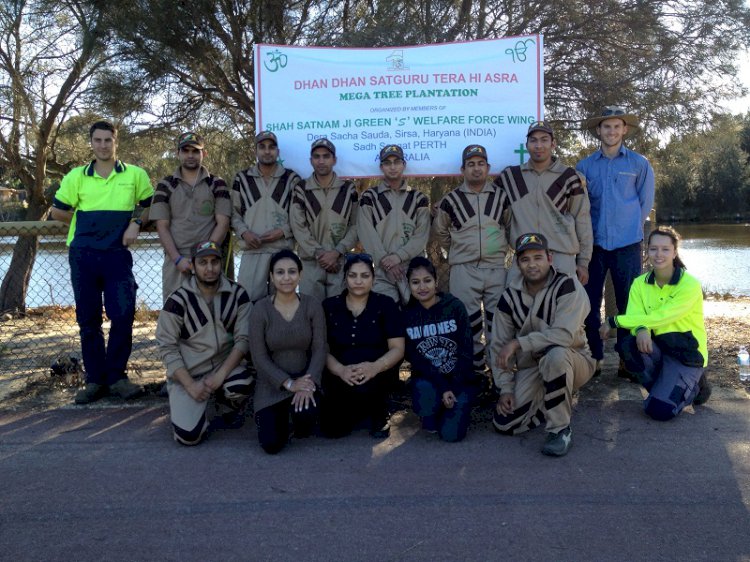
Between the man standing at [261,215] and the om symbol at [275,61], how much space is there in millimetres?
928

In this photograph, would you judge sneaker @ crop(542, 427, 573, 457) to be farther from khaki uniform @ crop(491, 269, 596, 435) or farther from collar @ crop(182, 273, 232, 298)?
collar @ crop(182, 273, 232, 298)

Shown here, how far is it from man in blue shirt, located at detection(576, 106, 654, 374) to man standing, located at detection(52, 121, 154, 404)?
370cm

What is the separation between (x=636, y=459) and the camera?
3828 mm

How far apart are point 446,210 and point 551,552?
2.84 meters

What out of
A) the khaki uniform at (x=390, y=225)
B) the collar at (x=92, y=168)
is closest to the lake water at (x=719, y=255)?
the khaki uniform at (x=390, y=225)

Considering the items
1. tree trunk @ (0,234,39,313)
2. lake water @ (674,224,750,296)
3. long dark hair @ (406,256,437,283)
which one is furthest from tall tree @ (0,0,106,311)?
lake water @ (674,224,750,296)

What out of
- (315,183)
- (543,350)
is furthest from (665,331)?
(315,183)

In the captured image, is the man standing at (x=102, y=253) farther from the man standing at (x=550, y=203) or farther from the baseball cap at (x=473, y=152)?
the man standing at (x=550, y=203)

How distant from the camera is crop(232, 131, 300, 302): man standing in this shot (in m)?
5.25

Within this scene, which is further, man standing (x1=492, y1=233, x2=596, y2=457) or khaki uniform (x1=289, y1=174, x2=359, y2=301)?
khaki uniform (x1=289, y1=174, x2=359, y2=301)

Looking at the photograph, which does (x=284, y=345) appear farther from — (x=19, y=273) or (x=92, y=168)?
(x=19, y=273)

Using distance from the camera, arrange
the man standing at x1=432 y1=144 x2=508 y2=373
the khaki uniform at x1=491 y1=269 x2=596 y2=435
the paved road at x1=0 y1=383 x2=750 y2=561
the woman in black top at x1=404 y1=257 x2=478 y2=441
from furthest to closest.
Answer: the man standing at x1=432 y1=144 x2=508 y2=373
the woman in black top at x1=404 y1=257 x2=478 y2=441
the khaki uniform at x1=491 y1=269 x2=596 y2=435
the paved road at x1=0 y1=383 x2=750 y2=561

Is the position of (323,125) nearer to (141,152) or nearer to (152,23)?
(152,23)

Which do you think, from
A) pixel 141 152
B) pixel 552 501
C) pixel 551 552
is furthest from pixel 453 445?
pixel 141 152
